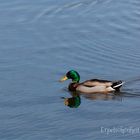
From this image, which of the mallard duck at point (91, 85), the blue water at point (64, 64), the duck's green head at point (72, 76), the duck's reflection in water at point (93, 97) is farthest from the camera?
the duck's green head at point (72, 76)

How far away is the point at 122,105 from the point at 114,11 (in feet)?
26.9

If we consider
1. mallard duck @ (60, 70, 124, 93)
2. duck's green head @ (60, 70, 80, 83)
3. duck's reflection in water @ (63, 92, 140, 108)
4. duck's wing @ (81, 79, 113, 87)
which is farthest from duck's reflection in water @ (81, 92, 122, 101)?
duck's green head @ (60, 70, 80, 83)

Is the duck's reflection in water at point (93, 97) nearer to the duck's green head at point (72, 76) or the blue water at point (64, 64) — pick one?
the blue water at point (64, 64)

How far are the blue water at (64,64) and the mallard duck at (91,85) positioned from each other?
216 millimetres

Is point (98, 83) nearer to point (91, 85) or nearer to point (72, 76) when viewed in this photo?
point (91, 85)

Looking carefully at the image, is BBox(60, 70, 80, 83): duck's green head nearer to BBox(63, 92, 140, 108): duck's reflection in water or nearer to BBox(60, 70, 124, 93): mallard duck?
BBox(60, 70, 124, 93): mallard duck

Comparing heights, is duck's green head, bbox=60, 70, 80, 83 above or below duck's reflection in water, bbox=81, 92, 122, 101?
above

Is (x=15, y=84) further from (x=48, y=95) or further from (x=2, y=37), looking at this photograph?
(x=2, y=37)

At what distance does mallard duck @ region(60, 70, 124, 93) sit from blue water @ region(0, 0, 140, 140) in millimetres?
216

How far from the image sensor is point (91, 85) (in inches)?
799

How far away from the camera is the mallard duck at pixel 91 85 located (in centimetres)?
2008

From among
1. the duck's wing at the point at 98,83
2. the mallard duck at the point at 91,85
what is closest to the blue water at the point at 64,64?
the mallard duck at the point at 91,85

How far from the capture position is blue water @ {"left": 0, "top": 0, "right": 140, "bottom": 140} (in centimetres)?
1791

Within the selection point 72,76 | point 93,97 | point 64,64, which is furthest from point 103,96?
point 64,64
